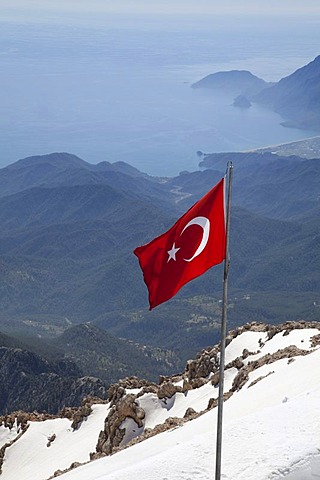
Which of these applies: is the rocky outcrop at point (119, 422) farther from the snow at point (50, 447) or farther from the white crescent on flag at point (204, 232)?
the white crescent on flag at point (204, 232)

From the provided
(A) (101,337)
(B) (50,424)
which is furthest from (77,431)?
(A) (101,337)

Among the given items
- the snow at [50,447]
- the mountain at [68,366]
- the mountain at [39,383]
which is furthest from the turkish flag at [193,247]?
the mountain at [39,383]

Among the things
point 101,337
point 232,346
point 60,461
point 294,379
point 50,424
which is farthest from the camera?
point 101,337

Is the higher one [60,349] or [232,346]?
[232,346]

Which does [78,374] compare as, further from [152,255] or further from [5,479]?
[152,255]

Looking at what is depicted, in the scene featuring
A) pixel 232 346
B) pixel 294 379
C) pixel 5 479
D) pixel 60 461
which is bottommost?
pixel 5 479

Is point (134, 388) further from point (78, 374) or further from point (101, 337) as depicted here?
point (101, 337)

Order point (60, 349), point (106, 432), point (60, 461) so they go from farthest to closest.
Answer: point (60, 349) < point (60, 461) < point (106, 432)

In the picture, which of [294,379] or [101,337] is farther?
[101,337]

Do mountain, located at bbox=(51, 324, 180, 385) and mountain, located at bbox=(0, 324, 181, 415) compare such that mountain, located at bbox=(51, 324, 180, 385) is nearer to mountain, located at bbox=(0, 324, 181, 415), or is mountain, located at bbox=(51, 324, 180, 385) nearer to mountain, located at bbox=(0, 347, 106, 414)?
mountain, located at bbox=(0, 324, 181, 415)
